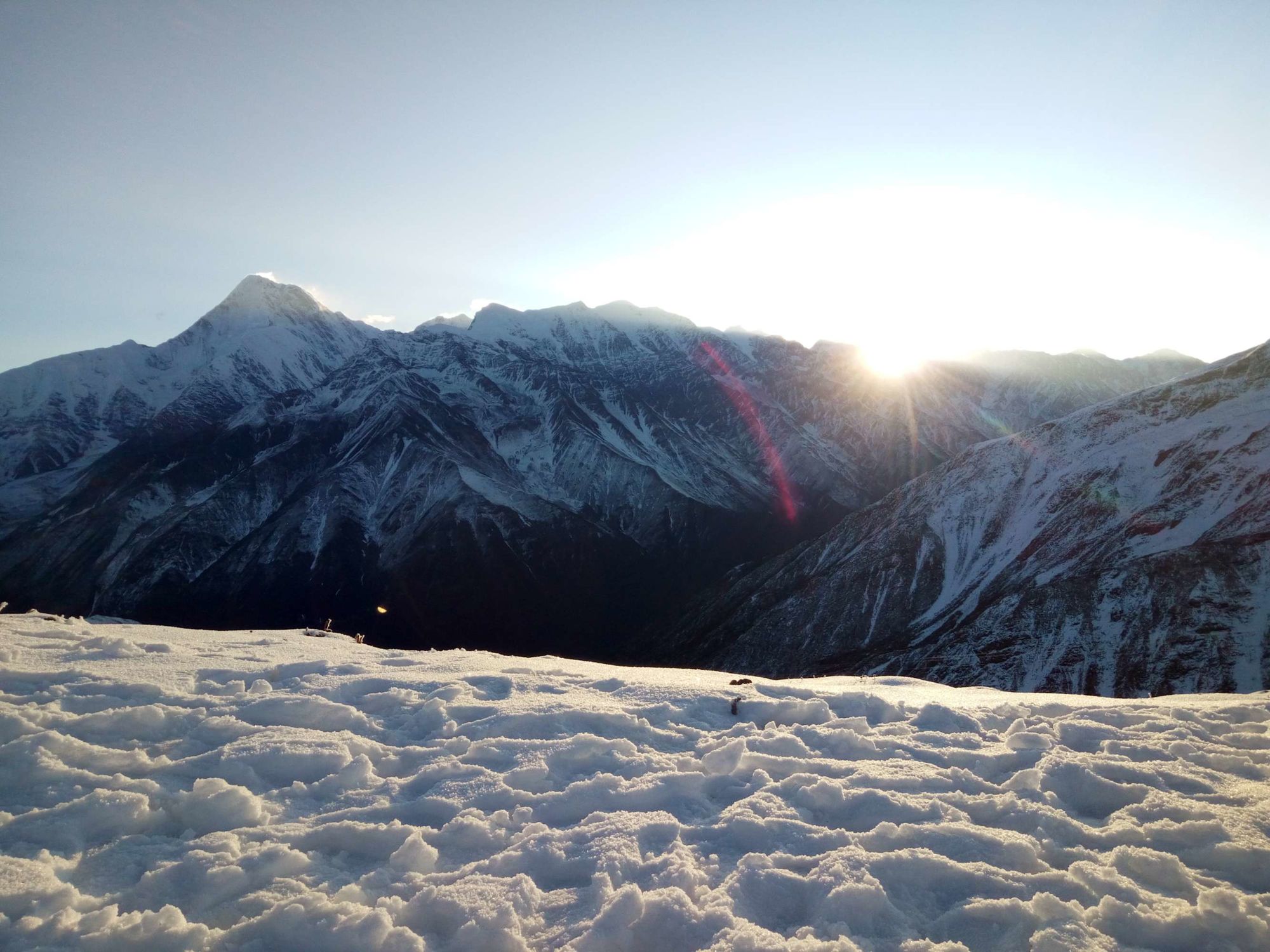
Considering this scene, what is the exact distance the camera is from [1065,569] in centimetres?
6469

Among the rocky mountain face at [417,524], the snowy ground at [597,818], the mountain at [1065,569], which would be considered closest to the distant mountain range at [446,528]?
the rocky mountain face at [417,524]

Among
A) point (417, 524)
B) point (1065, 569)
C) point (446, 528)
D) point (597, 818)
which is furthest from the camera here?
point (417, 524)

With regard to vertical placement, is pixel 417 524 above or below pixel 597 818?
below

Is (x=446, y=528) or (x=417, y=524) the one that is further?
(x=417, y=524)

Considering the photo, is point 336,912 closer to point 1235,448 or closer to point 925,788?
point 925,788

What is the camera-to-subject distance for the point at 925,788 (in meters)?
6.66

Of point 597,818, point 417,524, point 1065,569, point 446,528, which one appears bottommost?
point 446,528

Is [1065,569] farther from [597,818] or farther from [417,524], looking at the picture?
[417,524]

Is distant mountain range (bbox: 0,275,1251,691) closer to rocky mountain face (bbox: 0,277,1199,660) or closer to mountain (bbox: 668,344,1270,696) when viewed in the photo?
rocky mountain face (bbox: 0,277,1199,660)

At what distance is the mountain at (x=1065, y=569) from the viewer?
169 feet

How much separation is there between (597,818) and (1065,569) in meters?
71.5

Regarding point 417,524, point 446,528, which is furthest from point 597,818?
point 417,524

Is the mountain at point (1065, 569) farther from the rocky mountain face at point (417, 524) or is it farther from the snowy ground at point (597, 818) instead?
the snowy ground at point (597, 818)

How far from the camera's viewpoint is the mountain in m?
51.5
